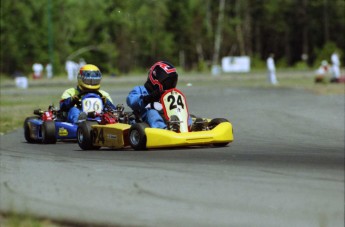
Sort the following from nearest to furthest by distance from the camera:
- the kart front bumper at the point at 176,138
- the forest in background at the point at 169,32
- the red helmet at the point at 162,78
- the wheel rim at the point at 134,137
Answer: the kart front bumper at the point at 176,138 → the wheel rim at the point at 134,137 → the red helmet at the point at 162,78 → the forest in background at the point at 169,32

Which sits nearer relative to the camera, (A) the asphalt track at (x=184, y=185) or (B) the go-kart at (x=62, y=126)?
(A) the asphalt track at (x=184, y=185)

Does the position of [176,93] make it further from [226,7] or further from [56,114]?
[226,7]

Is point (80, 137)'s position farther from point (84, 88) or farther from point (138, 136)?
point (84, 88)

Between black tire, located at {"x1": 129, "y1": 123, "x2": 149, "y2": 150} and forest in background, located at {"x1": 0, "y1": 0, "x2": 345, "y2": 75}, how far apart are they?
59604mm

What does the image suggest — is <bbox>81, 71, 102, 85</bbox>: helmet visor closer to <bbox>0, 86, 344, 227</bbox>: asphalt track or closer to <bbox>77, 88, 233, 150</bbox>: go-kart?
<bbox>77, 88, 233, 150</bbox>: go-kart

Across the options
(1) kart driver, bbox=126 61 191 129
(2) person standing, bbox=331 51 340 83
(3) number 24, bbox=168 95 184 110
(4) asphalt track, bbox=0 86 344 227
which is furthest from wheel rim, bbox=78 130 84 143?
(2) person standing, bbox=331 51 340 83

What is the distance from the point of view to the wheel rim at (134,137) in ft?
35.8

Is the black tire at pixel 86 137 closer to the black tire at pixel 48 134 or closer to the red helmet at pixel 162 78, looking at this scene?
the red helmet at pixel 162 78

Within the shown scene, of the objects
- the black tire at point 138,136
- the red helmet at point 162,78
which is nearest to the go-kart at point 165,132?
the black tire at point 138,136

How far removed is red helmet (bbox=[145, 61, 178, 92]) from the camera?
11.5m

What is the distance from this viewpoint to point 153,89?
38.2 ft

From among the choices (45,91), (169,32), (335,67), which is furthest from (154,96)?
(169,32)

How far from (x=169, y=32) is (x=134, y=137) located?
287 ft

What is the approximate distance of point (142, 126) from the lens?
1085cm
